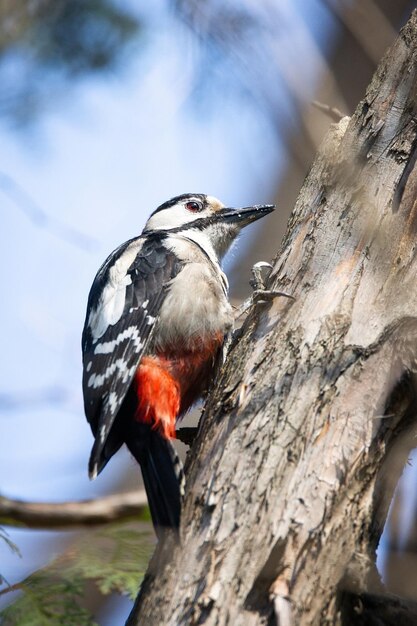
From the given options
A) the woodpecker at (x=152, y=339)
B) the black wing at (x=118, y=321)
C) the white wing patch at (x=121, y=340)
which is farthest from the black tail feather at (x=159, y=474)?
the white wing patch at (x=121, y=340)

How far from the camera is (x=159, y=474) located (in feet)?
8.86

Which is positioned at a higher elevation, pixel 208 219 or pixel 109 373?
pixel 208 219

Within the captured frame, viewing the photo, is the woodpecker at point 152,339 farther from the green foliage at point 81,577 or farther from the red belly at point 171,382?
the green foliage at point 81,577

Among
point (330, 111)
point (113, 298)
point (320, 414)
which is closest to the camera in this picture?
point (320, 414)

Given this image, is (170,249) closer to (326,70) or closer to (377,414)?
(326,70)

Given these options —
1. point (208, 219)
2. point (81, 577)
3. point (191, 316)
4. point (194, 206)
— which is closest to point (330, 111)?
point (191, 316)

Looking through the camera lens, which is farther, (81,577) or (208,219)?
(208,219)

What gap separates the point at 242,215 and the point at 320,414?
2219 mm

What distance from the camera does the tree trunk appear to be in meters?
2.10

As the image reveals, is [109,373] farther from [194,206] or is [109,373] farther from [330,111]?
[194,206]

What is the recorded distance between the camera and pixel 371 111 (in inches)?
113

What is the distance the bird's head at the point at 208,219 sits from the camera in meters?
4.38

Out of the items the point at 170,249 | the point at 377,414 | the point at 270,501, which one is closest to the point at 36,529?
the point at 270,501

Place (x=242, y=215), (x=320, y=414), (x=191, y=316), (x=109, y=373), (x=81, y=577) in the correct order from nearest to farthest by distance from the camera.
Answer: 1. (x=320, y=414)
2. (x=81, y=577)
3. (x=109, y=373)
4. (x=191, y=316)
5. (x=242, y=215)
